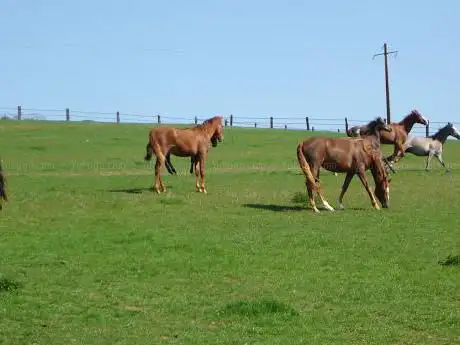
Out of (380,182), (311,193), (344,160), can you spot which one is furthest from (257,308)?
(380,182)

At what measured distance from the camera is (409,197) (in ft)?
70.9

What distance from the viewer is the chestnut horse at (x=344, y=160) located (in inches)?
733

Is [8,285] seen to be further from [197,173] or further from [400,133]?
[400,133]

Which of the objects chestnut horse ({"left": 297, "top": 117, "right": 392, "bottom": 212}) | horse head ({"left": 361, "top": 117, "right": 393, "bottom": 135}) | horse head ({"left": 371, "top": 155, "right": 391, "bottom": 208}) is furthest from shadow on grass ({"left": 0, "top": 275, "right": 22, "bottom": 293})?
horse head ({"left": 361, "top": 117, "right": 393, "bottom": 135})

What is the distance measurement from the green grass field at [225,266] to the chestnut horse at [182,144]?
2.26 ft

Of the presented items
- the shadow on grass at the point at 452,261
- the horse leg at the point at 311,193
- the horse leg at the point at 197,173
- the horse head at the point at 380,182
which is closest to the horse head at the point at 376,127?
the horse head at the point at 380,182

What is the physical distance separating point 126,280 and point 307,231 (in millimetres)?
5150

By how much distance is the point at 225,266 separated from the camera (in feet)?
39.4

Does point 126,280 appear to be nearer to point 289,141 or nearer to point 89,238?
point 89,238

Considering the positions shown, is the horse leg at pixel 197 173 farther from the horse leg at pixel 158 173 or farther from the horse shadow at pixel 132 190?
the horse shadow at pixel 132 190

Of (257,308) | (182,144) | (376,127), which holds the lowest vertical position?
(257,308)

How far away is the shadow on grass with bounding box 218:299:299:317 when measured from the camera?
9219mm

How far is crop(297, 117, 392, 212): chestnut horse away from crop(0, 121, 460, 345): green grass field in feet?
1.89

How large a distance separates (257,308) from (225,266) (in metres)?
2.75
